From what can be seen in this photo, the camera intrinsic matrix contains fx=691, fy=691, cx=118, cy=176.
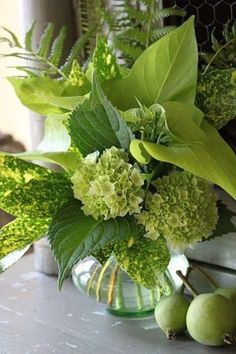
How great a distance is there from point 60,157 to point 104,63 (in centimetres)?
11

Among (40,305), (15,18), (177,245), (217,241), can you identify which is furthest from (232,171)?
(15,18)

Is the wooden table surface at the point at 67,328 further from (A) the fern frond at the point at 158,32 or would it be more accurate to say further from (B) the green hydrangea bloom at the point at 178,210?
(A) the fern frond at the point at 158,32

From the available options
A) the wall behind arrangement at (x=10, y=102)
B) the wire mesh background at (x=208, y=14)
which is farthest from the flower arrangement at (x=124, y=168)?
the wall behind arrangement at (x=10, y=102)

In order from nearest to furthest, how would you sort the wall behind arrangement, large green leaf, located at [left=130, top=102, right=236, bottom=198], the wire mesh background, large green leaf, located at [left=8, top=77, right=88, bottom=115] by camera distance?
large green leaf, located at [left=130, top=102, right=236, bottom=198]
large green leaf, located at [left=8, top=77, right=88, bottom=115]
the wire mesh background
the wall behind arrangement

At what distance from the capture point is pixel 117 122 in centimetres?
61

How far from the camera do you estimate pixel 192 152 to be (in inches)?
23.7

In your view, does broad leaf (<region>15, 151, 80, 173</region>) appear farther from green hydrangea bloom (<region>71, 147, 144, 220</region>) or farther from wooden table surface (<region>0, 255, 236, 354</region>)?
wooden table surface (<region>0, 255, 236, 354</region>)

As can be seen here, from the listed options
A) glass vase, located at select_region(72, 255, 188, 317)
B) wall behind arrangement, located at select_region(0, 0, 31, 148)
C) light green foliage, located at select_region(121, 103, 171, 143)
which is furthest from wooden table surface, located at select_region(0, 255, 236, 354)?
wall behind arrangement, located at select_region(0, 0, 31, 148)

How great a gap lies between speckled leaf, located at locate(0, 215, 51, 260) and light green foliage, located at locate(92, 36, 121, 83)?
15 centimetres

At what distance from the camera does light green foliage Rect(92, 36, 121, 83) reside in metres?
0.69

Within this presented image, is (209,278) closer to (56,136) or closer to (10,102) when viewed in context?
(56,136)

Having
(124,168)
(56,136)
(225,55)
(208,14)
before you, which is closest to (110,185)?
(124,168)

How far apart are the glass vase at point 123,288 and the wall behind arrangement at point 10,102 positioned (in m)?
0.41

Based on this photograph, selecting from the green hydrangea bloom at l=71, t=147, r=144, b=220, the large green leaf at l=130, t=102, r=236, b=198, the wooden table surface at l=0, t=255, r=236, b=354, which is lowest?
the wooden table surface at l=0, t=255, r=236, b=354
